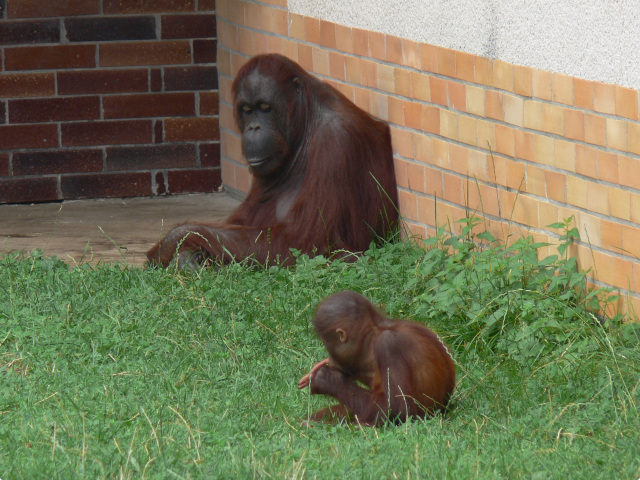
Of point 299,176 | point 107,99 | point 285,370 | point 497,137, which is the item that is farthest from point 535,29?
point 107,99

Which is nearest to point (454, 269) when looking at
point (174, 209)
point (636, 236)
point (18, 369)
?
point (636, 236)

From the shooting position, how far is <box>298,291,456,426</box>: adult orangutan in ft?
→ 10.8

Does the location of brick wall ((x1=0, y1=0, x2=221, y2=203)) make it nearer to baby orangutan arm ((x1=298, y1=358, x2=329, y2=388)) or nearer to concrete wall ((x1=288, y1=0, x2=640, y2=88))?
concrete wall ((x1=288, y1=0, x2=640, y2=88))

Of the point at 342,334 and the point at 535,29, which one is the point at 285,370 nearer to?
the point at 342,334

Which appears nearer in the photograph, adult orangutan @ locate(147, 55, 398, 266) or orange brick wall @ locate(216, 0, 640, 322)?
orange brick wall @ locate(216, 0, 640, 322)

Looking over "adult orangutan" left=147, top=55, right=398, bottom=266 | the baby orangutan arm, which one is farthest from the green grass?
"adult orangutan" left=147, top=55, right=398, bottom=266

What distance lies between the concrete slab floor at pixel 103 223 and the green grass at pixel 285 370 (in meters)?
0.85

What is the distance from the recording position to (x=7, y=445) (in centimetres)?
312

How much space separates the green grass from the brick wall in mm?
2417

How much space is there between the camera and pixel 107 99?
775cm

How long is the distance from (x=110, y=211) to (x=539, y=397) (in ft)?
14.7

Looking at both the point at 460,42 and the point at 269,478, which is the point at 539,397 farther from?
the point at 460,42

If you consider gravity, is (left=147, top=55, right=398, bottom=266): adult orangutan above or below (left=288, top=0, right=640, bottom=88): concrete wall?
below

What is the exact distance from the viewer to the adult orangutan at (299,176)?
18.1 ft
